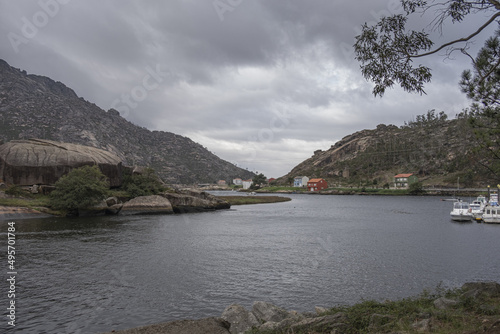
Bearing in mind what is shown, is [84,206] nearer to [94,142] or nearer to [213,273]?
[213,273]

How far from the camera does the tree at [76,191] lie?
58.3 m

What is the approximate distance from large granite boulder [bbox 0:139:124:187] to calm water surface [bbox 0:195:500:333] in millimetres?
22979

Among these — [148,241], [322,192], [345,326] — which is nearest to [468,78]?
[345,326]

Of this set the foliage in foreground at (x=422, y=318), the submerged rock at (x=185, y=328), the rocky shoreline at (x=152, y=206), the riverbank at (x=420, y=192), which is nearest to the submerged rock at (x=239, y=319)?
the submerged rock at (x=185, y=328)

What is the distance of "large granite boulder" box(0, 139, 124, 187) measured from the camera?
61.4m

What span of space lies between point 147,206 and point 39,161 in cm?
2392

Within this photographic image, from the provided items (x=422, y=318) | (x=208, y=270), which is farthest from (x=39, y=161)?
(x=422, y=318)

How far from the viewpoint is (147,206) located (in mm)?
71500

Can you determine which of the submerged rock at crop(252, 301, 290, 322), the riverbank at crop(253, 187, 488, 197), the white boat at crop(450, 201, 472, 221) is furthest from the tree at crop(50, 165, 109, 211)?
the riverbank at crop(253, 187, 488, 197)

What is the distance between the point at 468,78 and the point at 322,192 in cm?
17867

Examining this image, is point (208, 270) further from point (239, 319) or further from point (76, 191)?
point (76, 191)

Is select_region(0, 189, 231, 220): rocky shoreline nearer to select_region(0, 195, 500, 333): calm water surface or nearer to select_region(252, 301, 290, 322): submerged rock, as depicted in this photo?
select_region(0, 195, 500, 333): calm water surface

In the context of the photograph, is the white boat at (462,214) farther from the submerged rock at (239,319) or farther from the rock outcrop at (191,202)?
the submerged rock at (239,319)

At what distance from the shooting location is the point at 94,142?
182 m
